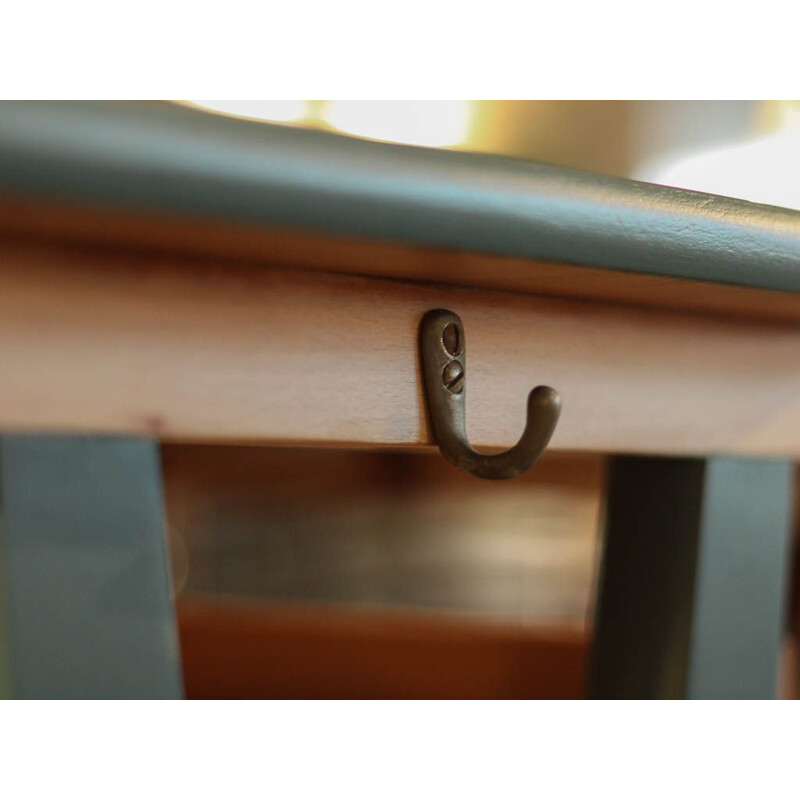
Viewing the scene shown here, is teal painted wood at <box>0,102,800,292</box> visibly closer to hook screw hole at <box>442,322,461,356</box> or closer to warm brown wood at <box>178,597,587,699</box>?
hook screw hole at <box>442,322,461,356</box>

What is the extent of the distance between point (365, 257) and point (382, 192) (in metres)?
0.03

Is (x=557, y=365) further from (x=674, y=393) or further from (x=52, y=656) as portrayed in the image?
(x=52, y=656)

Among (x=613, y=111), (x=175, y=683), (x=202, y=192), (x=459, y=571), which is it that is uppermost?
(x=613, y=111)

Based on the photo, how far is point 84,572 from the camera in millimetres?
249

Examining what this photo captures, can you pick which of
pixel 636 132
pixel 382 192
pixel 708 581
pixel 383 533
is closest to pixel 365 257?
pixel 382 192

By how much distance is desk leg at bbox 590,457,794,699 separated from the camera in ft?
1.33

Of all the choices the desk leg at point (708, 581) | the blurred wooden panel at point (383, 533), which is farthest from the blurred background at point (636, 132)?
the blurred wooden panel at point (383, 533)

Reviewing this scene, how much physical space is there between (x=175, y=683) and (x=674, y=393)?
0.23 meters

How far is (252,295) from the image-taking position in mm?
262

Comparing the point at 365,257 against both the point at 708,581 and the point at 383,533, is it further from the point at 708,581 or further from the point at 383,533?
the point at 383,533

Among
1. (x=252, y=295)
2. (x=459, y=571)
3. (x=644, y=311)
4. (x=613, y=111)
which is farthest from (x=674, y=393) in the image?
(x=459, y=571)
